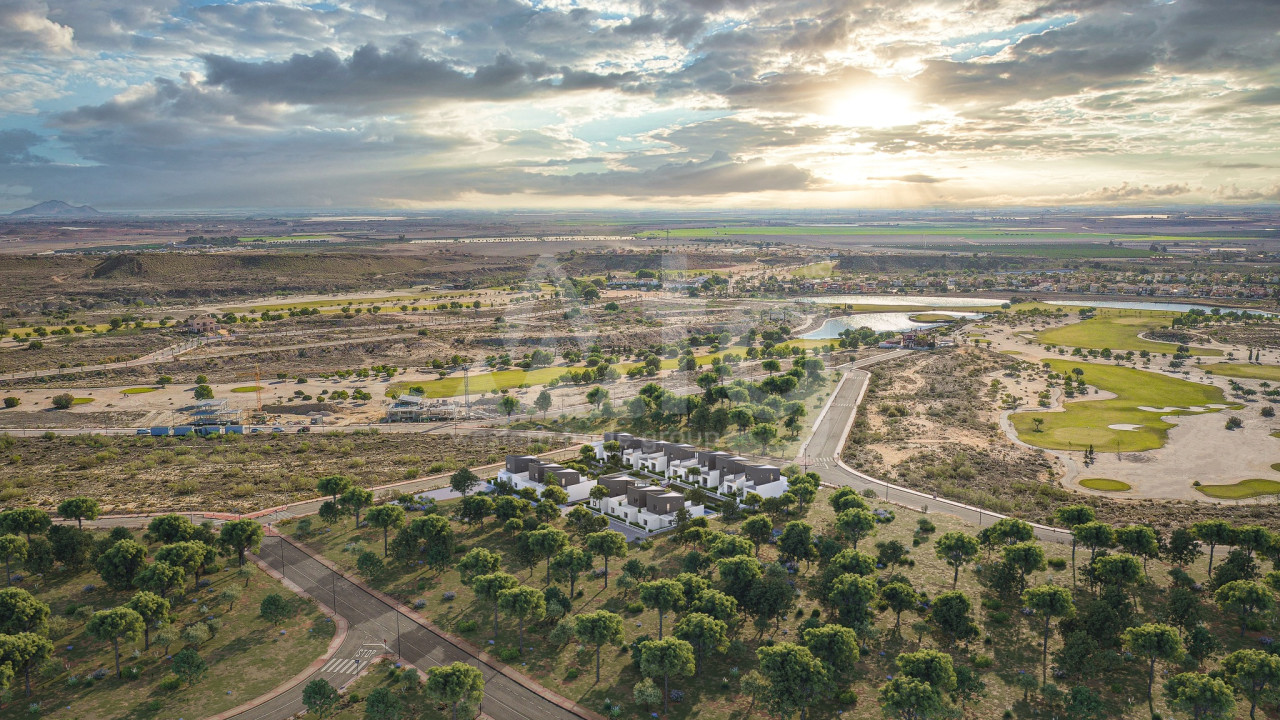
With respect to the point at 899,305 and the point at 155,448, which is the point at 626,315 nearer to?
the point at 899,305

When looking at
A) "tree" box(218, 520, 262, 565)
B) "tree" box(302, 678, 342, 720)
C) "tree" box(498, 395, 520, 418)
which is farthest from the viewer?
"tree" box(498, 395, 520, 418)

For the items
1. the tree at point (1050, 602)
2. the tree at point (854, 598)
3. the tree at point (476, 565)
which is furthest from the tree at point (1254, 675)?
the tree at point (476, 565)

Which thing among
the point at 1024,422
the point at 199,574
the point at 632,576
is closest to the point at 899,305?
the point at 1024,422

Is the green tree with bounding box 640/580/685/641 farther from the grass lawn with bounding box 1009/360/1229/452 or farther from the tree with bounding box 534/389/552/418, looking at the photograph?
the grass lawn with bounding box 1009/360/1229/452

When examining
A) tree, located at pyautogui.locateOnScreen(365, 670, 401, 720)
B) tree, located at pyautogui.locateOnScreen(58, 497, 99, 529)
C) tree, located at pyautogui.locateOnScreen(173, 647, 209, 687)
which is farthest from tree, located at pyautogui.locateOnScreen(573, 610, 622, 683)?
tree, located at pyautogui.locateOnScreen(58, 497, 99, 529)

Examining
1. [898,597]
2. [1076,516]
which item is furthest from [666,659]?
[1076,516]

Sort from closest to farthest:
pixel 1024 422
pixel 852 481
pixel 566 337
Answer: pixel 852 481 → pixel 1024 422 → pixel 566 337
